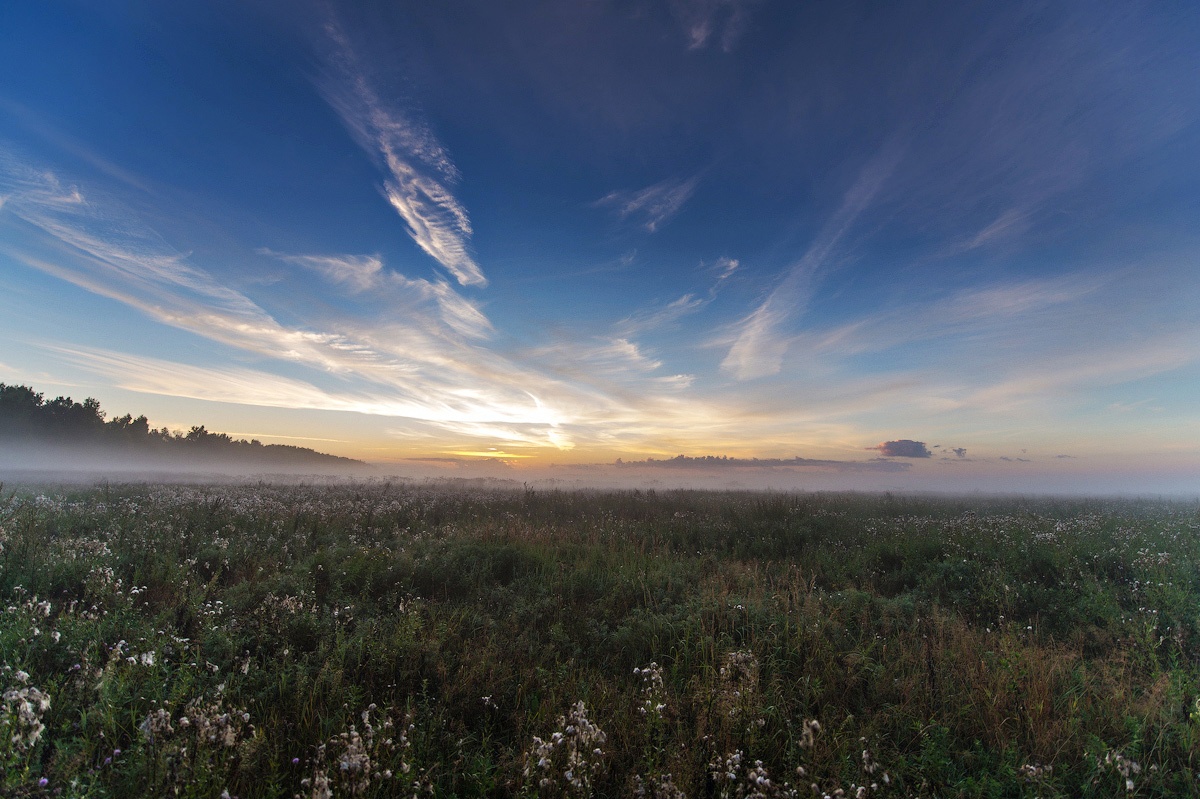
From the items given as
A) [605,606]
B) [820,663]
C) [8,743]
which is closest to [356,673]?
[8,743]

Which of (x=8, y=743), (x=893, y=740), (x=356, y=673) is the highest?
(x=8, y=743)

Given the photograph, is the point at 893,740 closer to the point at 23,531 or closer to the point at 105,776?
the point at 105,776

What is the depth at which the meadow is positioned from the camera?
3.20 metres

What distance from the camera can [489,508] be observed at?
55.2ft

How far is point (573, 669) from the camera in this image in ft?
17.1

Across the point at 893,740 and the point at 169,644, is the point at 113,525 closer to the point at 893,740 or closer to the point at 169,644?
the point at 169,644

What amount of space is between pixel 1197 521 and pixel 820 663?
1635cm

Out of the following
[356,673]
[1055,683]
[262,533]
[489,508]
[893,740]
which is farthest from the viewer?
[489,508]

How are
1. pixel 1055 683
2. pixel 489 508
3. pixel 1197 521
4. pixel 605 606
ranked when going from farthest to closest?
pixel 489 508
pixel 1197 521
pixel 605 606
pixel 1055 683

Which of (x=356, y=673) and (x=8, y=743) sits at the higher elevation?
(x=8, y=743)

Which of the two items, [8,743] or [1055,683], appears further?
[1055,683]

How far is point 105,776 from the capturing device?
3014 mm

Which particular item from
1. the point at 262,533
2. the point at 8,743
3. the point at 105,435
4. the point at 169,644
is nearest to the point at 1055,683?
the point at 8,743

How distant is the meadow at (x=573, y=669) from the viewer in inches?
126
